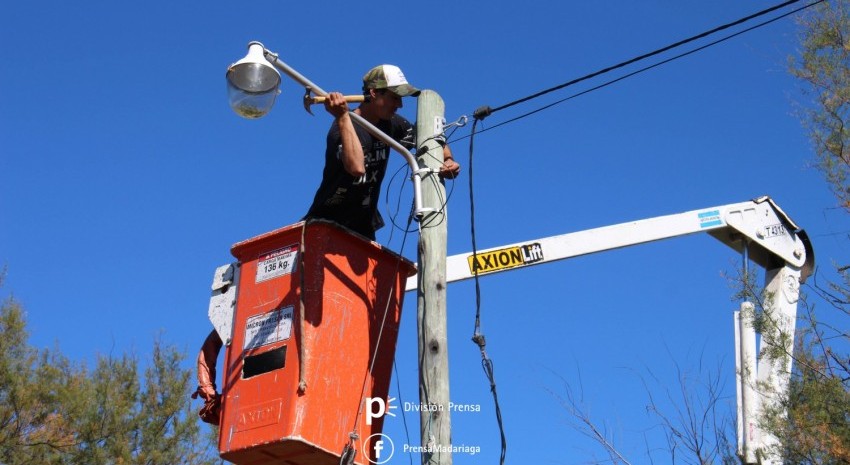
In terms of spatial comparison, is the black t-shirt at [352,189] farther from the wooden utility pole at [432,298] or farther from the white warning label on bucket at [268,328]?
the white warning label on bucket at [268,328]

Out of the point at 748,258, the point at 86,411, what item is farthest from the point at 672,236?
the point at 86,411

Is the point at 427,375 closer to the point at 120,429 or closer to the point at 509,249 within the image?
the point at 509,249

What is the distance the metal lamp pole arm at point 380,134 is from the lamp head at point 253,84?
7 centimetres

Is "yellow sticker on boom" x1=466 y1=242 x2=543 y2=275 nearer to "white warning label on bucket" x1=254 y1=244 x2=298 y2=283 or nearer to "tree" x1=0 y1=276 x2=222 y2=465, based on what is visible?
"white warning label on bucket" x1=254 y1=244 x2=298 y2=283

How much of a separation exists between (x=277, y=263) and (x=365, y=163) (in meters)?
0.84

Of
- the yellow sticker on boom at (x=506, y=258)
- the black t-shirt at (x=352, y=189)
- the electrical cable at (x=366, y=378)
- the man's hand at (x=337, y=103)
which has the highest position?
the yellow sticker on boom at (x=506, y=258)

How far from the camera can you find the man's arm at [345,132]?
6.44m

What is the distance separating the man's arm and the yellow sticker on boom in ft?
8.85

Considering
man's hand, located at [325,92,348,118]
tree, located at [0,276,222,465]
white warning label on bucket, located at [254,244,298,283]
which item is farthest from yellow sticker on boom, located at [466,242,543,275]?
tree, located at [0,276,222,465]

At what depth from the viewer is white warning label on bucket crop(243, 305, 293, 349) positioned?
6457 mm

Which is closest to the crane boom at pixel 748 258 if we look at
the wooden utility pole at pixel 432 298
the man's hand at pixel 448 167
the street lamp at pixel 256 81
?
the man's hand at pixel 448 167

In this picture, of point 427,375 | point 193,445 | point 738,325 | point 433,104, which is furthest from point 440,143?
point 193,445

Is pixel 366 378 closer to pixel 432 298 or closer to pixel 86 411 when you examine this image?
pixel 432 298

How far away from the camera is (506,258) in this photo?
906cm
